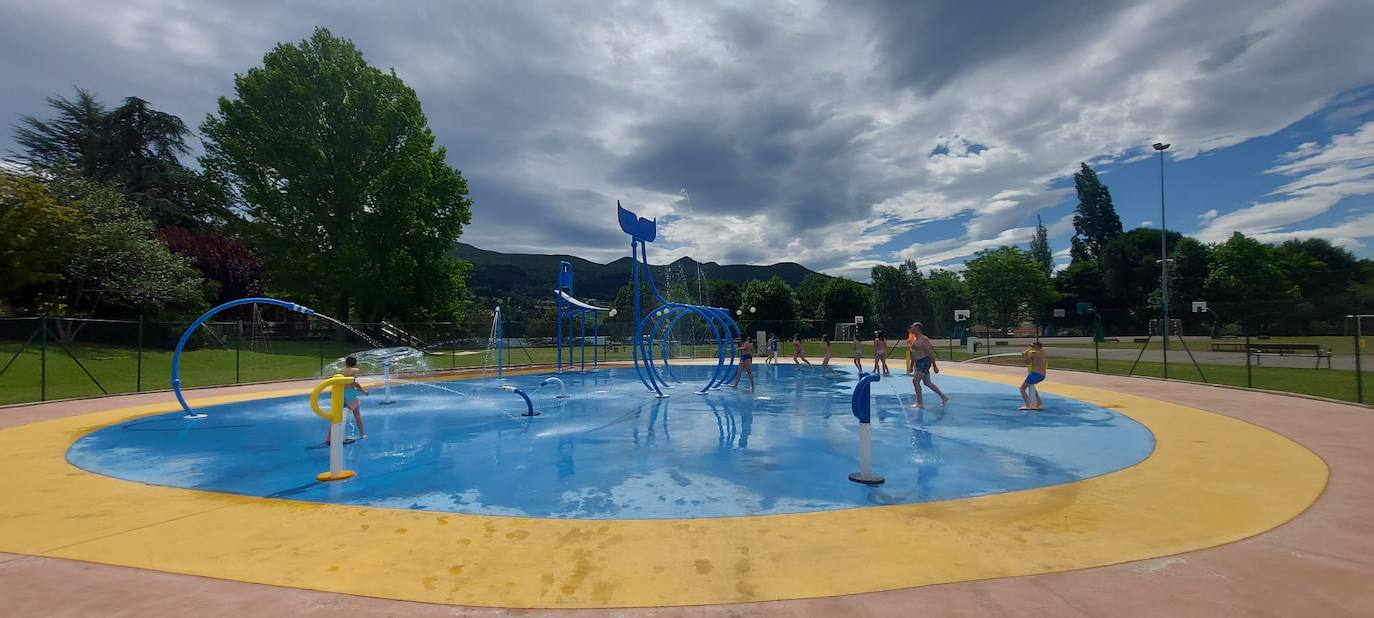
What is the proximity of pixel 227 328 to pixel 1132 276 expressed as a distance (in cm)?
10160

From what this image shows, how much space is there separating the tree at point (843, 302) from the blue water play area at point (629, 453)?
70.8 metres

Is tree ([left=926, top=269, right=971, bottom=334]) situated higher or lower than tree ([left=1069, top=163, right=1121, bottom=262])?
lower

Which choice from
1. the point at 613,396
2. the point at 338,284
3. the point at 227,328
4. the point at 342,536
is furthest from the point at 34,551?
Answer: the point at 338,284

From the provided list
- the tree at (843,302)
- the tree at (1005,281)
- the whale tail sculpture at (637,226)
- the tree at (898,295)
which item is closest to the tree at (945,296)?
the tree at (898,295)

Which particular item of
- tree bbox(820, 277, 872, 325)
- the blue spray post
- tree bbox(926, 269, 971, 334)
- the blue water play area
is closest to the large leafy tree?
the blue water play area

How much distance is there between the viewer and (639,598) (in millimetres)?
4082

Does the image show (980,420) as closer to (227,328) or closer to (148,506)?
(148,506)

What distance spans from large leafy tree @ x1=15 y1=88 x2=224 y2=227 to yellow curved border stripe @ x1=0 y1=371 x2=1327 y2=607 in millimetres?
47484

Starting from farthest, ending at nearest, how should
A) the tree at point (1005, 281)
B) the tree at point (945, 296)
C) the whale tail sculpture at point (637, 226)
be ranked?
the tree at point (945, 296) → the tree at point (1005, 281) → the whale tail sculpture at point (637, 226)

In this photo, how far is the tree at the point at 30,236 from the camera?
80.2 ft

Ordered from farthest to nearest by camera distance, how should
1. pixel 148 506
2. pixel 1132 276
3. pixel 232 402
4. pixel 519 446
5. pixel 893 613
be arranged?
pixel 1132 276
pixel 232 402
pixel 519 446
pixel 148 506
pixel 893 613

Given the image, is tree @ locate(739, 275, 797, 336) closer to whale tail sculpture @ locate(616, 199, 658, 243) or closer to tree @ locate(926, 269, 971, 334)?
tree @ locate(926, 269, 971, 334)

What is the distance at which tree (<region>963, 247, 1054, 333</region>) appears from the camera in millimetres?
66438

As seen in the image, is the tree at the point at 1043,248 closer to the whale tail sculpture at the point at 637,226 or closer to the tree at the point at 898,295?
the tree at the point at 898,295
